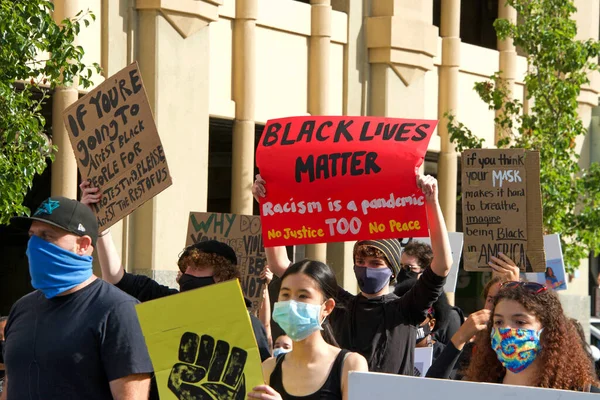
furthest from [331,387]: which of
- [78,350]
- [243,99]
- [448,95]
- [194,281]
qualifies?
[448,95]

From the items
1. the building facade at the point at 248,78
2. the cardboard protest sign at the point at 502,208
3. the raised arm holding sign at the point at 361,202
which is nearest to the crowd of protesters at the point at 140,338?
the raised arm holding sign at the point at 361,202

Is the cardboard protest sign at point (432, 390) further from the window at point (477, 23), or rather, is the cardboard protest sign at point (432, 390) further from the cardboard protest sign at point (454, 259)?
the window at point (477, 23)

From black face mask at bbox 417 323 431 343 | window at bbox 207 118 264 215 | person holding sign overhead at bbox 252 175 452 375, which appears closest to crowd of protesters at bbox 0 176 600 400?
person holding sign overhead at bbox 252 175 452 375

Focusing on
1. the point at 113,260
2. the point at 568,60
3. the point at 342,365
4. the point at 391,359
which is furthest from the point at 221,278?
the point at 568,60

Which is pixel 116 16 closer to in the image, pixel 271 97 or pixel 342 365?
pixel 271 97

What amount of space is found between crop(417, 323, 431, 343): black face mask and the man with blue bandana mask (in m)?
3.02

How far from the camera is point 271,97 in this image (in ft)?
55.4

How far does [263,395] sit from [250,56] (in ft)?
39.6

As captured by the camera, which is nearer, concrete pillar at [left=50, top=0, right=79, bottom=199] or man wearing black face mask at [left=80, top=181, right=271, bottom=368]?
man wearing black face mask at [left=80, top=181, right=271, bottom=368]

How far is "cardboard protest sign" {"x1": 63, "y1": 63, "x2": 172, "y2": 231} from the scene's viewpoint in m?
6.91

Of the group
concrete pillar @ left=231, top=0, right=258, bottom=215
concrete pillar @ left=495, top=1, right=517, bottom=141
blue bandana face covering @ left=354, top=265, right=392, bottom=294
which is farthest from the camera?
concrete pillar @ left=495, top=1, right=517, bottom=141

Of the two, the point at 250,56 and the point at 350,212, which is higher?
the point at 250,56

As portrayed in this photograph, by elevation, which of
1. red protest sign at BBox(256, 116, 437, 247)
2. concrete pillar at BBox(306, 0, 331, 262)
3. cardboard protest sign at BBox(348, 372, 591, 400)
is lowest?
cardboard protest sign at BBox(348, 372, 591, 400)

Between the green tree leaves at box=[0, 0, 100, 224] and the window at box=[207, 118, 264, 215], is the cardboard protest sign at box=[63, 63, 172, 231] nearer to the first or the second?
the green tree leaves at box=[0, 0, 100, 224]
